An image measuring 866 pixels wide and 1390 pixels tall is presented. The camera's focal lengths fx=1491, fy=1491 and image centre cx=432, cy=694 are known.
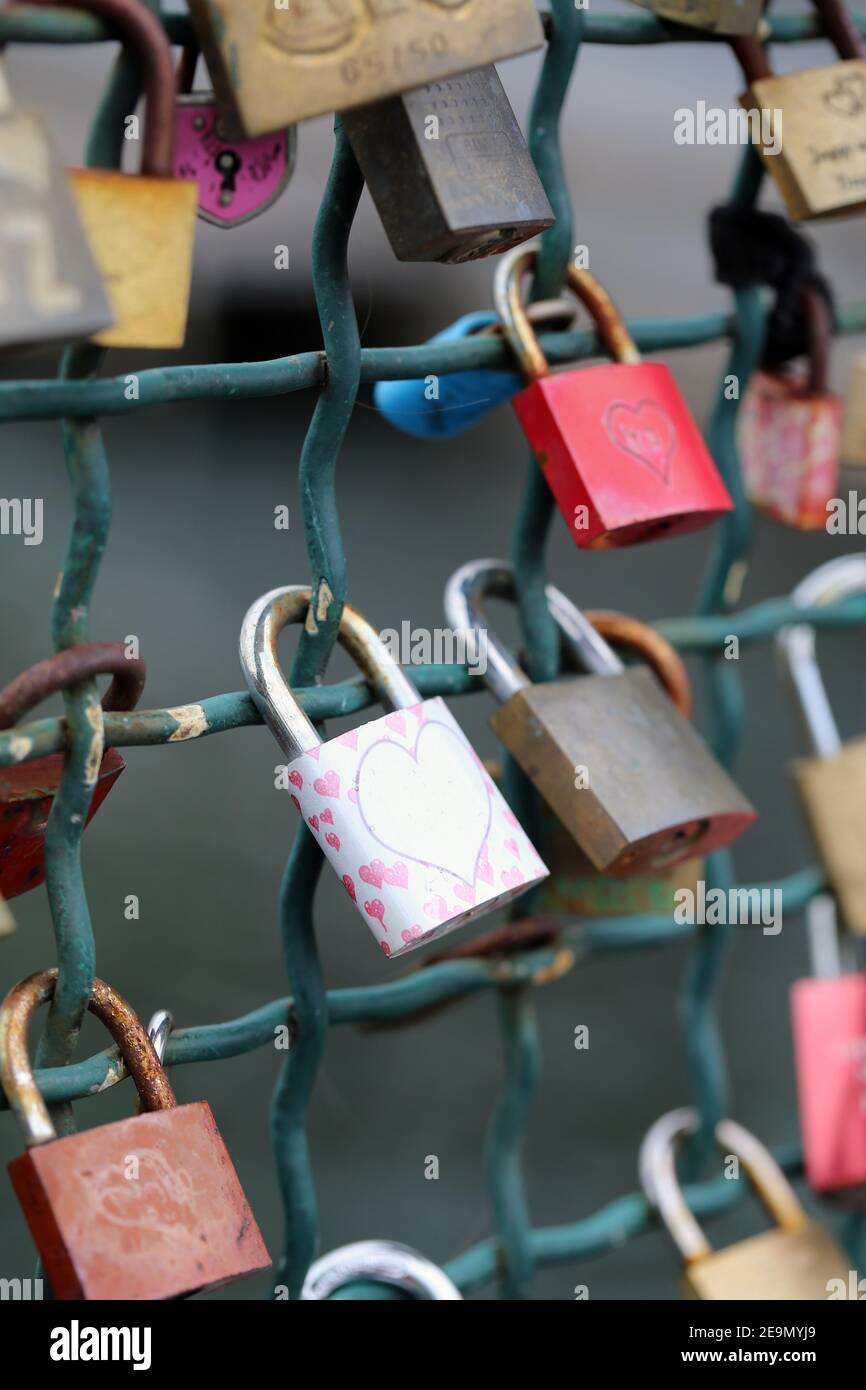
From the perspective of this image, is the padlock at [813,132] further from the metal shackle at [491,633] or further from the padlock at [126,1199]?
the padlock at [126,1199]

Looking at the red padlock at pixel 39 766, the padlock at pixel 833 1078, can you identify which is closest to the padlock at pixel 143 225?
the red padlock at pixel 39 766

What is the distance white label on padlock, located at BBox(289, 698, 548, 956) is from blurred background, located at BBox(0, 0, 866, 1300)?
2.41ft

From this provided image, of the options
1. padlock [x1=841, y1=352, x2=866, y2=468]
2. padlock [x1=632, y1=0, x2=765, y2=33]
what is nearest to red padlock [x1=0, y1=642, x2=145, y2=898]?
padlock [x1=632, y1=0, x2=765, y2=33]

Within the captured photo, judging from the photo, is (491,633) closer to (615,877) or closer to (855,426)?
(615,877)

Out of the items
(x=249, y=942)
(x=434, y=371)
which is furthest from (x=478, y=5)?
(x=249, y=942)

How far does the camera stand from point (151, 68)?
55 centimetres

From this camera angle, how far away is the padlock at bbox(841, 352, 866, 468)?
0.96 meters

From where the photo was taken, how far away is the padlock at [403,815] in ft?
1.97

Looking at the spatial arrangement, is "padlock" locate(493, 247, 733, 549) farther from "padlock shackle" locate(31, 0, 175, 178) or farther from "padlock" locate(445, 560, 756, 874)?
"padlock shackle" locate(31, 0, 175, 178)

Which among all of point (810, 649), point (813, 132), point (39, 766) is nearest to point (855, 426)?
point (810, 649)

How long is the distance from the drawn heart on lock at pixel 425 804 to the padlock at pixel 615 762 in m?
0.09

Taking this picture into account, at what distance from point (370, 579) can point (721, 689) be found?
1919 millimetres

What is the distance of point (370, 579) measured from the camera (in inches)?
112

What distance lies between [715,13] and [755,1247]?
2.21 ft
